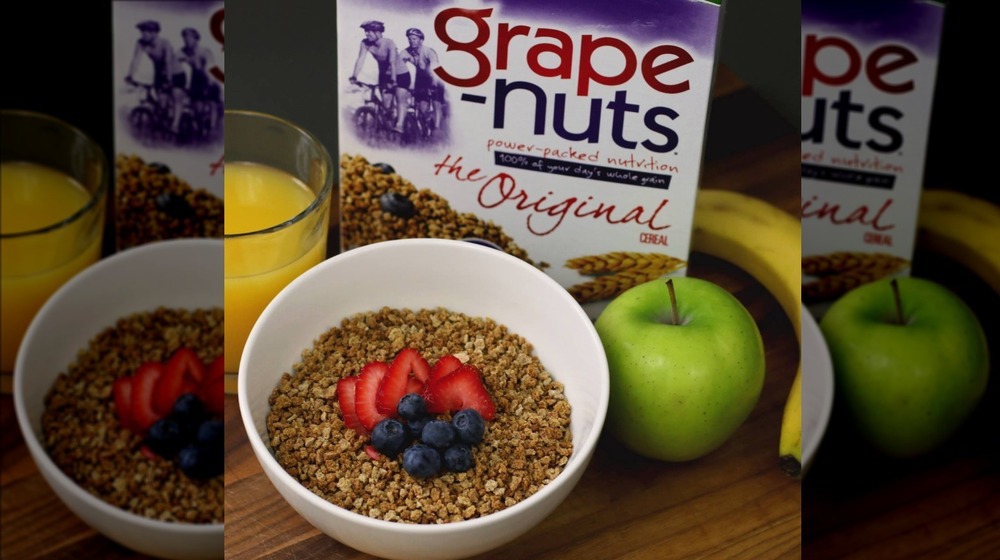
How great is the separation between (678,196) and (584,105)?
0.08 metres

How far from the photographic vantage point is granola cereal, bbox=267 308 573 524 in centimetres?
61

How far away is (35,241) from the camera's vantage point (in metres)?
1.11

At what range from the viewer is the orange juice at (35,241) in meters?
1.12

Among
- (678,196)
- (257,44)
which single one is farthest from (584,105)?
(257,44)

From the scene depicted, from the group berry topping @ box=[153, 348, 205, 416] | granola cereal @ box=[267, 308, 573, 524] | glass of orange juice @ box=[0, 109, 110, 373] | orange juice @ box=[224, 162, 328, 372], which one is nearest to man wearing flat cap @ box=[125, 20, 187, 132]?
glass of orange juice @ box=[0, 109, 110, 373]

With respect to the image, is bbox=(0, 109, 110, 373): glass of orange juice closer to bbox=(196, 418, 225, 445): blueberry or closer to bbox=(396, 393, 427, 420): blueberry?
bbox=(196, 418, 225, 445): blueberry

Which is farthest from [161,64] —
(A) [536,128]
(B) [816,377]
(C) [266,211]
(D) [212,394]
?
(B) [816,377]

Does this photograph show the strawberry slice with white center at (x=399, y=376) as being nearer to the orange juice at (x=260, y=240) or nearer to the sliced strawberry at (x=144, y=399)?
the orange juice at (x=260, y=240)

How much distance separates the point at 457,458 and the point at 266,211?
0.68 ft

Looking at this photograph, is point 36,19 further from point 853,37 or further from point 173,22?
point 853,37

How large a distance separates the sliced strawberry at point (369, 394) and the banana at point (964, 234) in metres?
0.63

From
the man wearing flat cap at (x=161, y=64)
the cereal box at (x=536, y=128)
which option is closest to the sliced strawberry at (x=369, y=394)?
the cereal box at (x=536, y=128)

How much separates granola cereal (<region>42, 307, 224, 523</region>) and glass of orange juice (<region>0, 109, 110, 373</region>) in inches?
3.3

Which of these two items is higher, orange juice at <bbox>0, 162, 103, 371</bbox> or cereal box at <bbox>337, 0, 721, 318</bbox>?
cereal box at <bbox>337, 0, 721, 318</bbox>
